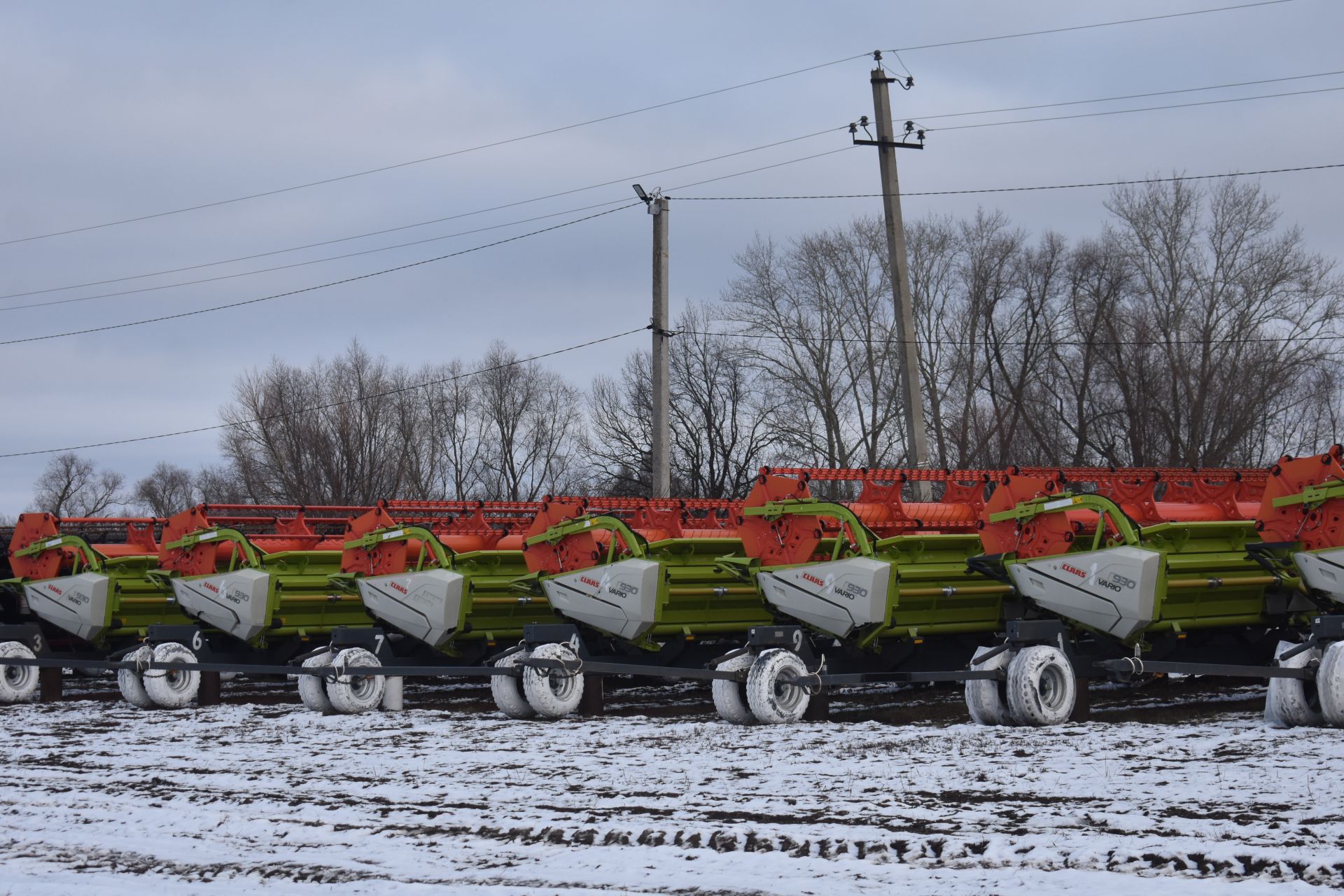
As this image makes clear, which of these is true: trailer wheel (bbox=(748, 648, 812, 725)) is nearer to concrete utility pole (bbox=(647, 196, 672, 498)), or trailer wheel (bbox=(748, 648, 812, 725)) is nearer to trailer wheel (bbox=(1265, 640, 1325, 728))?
trailer wheel (bbox=(1265, 640, 1325, 728))

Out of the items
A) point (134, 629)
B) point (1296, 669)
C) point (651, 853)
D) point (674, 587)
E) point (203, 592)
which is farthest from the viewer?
point (134, 629)

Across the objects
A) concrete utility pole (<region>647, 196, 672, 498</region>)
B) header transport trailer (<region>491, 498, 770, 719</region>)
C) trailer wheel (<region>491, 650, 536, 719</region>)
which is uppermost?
concrete utility pole (<region>647, 196, 672, 498</region>)

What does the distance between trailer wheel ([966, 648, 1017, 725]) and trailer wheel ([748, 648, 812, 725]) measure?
1640 millimetres

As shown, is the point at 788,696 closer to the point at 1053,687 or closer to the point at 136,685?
the point at 1053,687

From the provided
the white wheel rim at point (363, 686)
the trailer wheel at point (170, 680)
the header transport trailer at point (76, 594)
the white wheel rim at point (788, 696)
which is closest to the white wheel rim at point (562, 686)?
the white wheel rim at point (363, 686)

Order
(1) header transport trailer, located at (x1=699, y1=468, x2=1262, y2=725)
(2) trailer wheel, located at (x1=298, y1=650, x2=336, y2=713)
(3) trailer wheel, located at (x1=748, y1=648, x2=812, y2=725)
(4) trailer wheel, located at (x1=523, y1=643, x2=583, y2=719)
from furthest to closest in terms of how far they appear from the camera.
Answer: (2) trailer wheel, located at (x1=298, y1=650, x2=336, y2=713) < (4) trailer wheel, located at (x1=523, y1=643, x2=583, y2=719) < (3) trailer wheel, located at (x1=748, y1=648, x2=812, y2=725) < (1) header transport trailer, located at (x1=699, y1=468, x2=1262, y2=725)

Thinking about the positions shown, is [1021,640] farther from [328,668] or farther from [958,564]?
[328,668]

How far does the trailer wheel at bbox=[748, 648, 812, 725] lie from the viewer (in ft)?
39.8

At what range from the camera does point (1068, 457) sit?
43344 millimetres

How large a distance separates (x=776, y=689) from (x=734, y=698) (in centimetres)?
38

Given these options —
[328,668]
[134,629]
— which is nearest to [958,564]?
[328,668]

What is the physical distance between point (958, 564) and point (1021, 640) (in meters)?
2.02

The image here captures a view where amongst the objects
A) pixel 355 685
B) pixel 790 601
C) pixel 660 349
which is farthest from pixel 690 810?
pixel 660 349

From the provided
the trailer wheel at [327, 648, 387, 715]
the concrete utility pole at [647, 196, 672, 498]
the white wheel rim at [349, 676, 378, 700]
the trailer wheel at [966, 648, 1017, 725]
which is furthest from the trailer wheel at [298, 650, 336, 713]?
the concrete utility pole at [647, 196, 672, 498]
